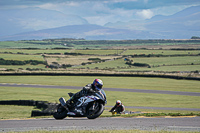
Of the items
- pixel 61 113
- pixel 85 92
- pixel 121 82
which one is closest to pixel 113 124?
pixel 61 113

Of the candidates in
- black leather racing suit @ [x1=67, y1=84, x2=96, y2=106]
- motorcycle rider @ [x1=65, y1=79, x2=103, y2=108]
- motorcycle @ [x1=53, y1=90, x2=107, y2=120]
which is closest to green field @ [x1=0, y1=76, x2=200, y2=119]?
black leather racing suit @ [x1=67, y1=84, x2=96, y2=106]

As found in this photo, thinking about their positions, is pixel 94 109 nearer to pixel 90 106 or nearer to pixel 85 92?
pixel 90 106

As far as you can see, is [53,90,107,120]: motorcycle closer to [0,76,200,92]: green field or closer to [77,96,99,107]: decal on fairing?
[77,96,99,107]: decal on fairing

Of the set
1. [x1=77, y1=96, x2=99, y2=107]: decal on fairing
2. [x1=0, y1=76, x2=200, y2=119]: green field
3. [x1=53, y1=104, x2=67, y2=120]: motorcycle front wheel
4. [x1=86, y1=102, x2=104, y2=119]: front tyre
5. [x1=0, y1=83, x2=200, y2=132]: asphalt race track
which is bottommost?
[x1=0, y1=76, x2=200, y2=119]: green field

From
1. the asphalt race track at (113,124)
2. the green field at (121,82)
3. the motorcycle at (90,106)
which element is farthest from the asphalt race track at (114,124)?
the green field at (121,82)

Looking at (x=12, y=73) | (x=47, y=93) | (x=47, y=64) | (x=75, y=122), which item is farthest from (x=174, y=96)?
(x=47, y=64)

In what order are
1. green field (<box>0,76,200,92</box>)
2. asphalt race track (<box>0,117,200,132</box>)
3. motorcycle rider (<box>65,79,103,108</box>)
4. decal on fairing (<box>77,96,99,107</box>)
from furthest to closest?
green field (<box>0,76,200,92</box>) < asphalt race track (<box>0,117,200,132</box>) < motorcycle rider (<box>65,79,103,108</box>) < decal on fairing (<box>77,96,99,107</box>)

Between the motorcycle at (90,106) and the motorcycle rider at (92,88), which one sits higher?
the motorcycle rider at (92,88)

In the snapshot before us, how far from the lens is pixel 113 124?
1711 cm

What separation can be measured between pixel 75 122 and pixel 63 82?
4475cm

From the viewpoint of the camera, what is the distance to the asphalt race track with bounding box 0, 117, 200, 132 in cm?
1594

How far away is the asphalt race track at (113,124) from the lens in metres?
15.9

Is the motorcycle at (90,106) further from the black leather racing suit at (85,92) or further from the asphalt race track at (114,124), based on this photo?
the asphalt race track at (114,124)

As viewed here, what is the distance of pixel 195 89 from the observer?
170 feet
